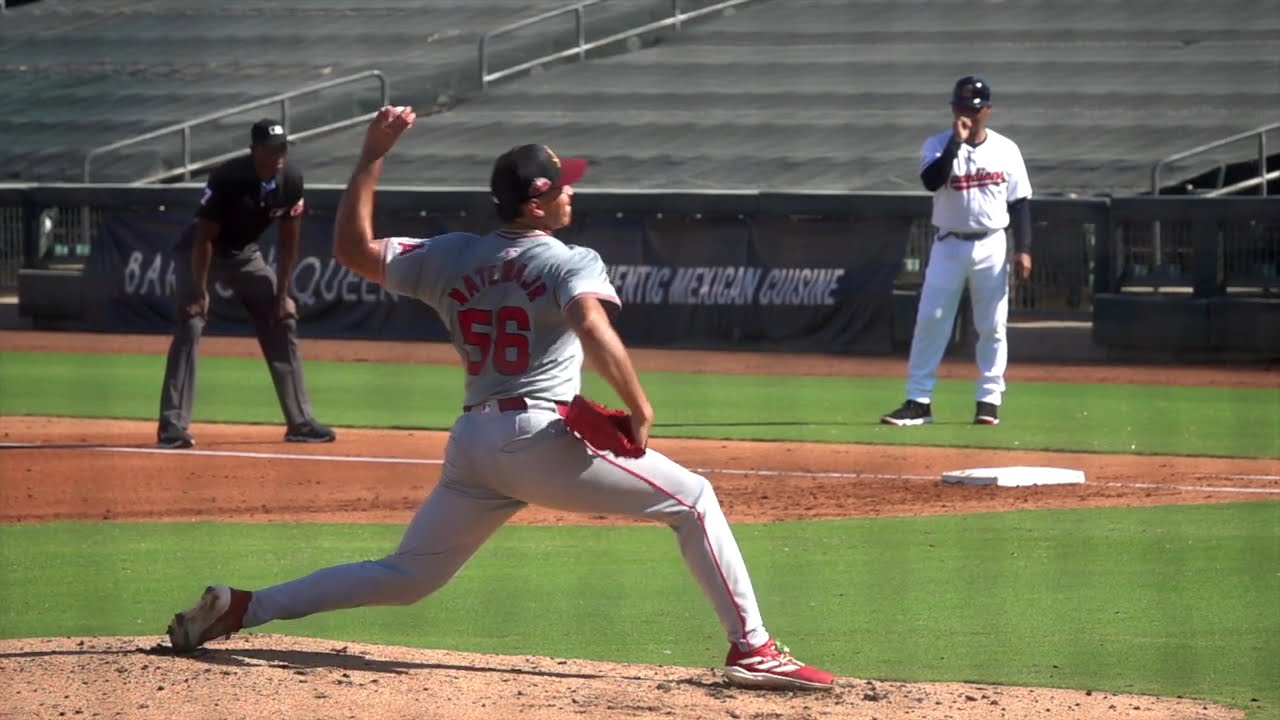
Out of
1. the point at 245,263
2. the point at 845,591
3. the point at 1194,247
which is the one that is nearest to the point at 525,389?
the point at 845,591

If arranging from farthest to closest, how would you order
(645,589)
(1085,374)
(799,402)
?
(1085,374)
(799,402)
(645,589)

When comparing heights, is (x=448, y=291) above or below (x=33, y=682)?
above

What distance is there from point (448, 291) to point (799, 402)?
10058 mm

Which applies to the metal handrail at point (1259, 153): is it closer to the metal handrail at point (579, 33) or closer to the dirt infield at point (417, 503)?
the dirt infield at point (417, 503)

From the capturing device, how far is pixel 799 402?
15.0 metres

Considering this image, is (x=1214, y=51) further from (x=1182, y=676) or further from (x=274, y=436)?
(x=1182, y=676)

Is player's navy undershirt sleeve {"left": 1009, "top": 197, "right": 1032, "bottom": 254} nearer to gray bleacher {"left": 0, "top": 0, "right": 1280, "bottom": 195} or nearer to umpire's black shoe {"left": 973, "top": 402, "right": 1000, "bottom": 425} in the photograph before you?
umpire's black shoe {"left": 973, "top": 402, "right": 1000, "bottom": 425}

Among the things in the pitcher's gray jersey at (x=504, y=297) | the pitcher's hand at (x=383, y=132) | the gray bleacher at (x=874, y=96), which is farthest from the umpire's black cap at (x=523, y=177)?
the gray bleacher at (x=874, y=96)

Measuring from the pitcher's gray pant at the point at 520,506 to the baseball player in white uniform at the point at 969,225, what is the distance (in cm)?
724

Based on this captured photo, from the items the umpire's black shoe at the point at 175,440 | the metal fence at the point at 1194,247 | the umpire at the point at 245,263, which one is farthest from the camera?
the metal fence at the point at 1194,247

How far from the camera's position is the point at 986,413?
42.0 feet

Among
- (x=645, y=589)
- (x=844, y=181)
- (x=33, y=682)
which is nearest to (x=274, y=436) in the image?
(x=645, y=589)

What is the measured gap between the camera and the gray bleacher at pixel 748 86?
2455 cm

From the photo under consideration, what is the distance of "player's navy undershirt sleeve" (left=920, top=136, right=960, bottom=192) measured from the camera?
1214 centimetres
